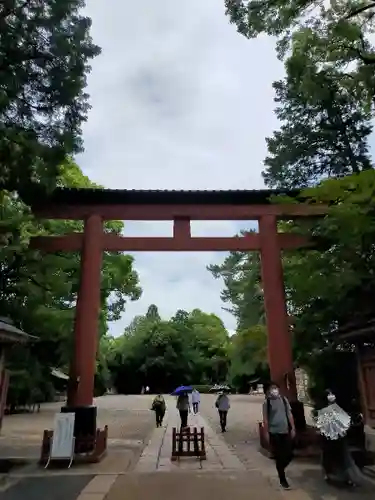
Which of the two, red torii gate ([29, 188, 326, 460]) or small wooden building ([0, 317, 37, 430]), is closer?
small wooden building ([0, 317, 37, 430])

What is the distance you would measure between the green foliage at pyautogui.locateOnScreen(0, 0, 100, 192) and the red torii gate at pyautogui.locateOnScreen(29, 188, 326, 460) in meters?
2.19

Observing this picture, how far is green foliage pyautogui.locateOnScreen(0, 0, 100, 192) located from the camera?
9.80 metres

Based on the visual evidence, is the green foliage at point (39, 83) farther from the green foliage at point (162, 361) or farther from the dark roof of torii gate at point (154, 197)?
the green foliage at point (162, 361)

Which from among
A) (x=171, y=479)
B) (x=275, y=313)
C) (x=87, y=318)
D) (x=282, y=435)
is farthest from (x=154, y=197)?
(x=282, y=435)

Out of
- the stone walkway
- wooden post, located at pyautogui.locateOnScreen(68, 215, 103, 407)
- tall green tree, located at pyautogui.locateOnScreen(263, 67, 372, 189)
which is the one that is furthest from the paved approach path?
tall green tree, located at pyautogui.locateOnScreen(263, 67, 372, 189)

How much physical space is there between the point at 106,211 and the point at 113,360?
45.5 meters

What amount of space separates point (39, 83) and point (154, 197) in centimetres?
470

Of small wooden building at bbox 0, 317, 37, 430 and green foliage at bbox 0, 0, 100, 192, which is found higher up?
green foliage at bbox 0, 0, 100, 192

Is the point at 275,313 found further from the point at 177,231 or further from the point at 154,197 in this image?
the point at 154,197

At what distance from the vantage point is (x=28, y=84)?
10586mm

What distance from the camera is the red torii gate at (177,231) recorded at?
12.5 m

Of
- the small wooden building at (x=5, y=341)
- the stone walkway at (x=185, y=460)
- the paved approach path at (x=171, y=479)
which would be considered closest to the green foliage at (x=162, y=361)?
the stone walkway at (x=185, y=460)

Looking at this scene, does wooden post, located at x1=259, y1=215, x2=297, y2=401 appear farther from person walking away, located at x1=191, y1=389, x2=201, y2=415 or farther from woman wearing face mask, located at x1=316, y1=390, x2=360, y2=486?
person walking away, located at x1=191, y1=389, x2=201, y2=415

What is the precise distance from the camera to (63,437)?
33.2ft
